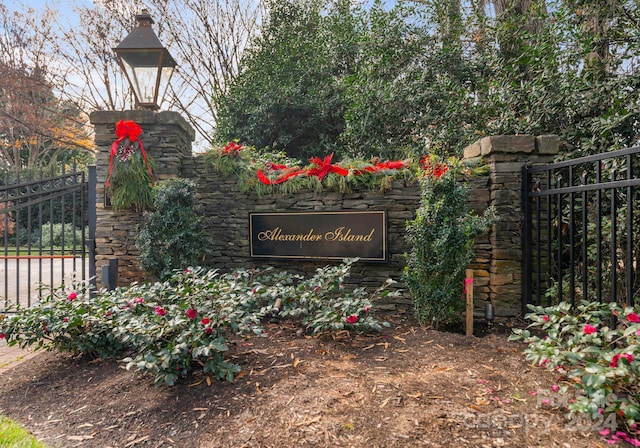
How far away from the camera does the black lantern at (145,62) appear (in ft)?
12.8

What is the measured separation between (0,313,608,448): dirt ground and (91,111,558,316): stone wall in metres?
0.90

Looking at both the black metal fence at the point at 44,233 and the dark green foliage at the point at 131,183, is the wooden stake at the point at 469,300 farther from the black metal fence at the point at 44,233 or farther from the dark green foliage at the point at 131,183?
the dark green foliage at the point at 131,183

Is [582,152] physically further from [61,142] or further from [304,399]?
[61,142]

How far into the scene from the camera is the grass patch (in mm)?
2002

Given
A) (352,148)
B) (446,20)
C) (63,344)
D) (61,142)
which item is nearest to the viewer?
(63,344)

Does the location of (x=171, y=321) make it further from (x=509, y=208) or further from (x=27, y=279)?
(x=27, y=279)

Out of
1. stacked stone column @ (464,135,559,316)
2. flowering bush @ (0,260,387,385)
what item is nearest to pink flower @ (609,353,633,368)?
flowering bush @ (0,260,387,385)

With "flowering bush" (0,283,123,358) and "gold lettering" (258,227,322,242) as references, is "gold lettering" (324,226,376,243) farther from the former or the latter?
"flowering bush" (0,283,123,358)

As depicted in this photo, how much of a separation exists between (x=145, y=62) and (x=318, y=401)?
3.67m

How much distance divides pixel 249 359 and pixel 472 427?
60.6 inches

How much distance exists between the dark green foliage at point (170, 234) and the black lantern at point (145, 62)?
1.04 metres

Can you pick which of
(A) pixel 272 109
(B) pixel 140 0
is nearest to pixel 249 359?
(A) pixel 272 109

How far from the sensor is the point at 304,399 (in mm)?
2152

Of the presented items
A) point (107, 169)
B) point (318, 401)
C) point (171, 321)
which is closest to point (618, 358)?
point (318, 401)
